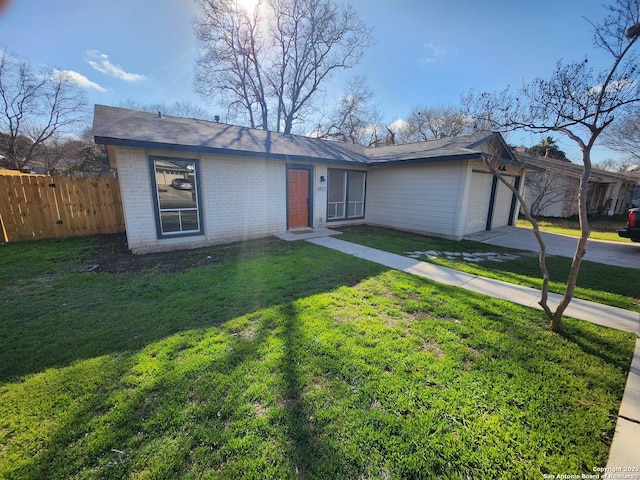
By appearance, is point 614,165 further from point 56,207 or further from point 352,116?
point 56,207

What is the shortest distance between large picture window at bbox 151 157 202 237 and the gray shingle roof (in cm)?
60

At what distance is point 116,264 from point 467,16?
39.5ft

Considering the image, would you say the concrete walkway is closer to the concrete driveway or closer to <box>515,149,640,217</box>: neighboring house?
the concrete driveway

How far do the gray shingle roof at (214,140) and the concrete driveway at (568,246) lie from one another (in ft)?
10.5

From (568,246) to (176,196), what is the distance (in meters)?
11.9

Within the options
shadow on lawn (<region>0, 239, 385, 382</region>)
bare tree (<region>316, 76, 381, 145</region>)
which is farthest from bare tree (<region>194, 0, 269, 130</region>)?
shadow on lawn (<region>0, 239, 385, 382</region>)

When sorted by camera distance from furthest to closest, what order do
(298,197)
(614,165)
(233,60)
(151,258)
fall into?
(614,165), (233,60), (298,197), (151,258)

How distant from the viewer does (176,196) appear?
697 cm

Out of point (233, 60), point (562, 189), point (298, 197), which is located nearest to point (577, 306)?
point (298, 197)

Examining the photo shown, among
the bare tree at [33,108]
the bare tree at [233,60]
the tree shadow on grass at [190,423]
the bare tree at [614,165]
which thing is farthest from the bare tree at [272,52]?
the bare tree at [614,165]

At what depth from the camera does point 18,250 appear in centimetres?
638

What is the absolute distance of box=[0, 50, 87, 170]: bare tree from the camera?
16.0 meters

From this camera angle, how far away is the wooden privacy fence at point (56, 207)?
694cm

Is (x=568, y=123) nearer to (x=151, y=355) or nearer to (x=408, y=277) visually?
(x=408, y=277)
